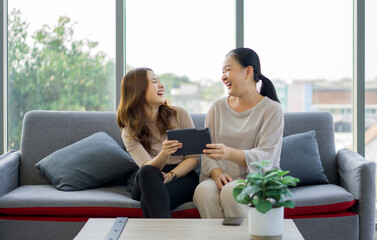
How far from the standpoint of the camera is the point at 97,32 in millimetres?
3520

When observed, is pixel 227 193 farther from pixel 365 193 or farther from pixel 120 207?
pixel 365 193

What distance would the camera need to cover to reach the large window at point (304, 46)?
11.6ft

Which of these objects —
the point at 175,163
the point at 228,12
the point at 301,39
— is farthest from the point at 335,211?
the point at 228,12

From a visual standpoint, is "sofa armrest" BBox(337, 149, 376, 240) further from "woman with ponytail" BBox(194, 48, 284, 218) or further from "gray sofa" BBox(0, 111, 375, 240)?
"woman with ponytail" BBox(194, 48, 284, 218)

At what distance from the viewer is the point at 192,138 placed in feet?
7.65

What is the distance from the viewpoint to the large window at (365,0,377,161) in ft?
11.6

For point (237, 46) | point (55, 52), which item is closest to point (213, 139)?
point (237, 46)

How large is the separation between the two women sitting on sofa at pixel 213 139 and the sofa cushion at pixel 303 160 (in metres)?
0.37

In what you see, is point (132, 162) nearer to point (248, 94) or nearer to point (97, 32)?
point (248, 94)

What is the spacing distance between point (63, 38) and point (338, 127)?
2220 millimetres

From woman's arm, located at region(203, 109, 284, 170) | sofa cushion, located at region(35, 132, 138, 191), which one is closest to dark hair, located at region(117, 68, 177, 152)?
sofa cushion, located at region(35, 132, 138, 191)

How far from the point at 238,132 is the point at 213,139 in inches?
6.4

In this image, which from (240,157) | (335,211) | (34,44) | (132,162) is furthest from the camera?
(34,44)

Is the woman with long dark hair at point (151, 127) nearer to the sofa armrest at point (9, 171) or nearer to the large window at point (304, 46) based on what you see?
the sofa armrest at point (9, 171)
